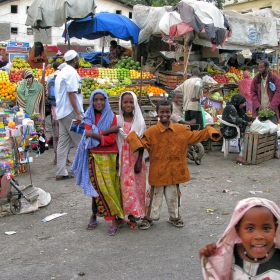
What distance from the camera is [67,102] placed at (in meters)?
6.90

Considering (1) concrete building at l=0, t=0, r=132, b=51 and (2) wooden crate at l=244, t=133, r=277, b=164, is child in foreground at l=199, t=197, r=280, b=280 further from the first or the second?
(1) concrete building at l=0, t=0, r=132, b=51

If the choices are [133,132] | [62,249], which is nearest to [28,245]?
[62,249]

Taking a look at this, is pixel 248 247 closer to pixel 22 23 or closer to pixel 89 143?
pixel 89 143

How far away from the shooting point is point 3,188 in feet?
17.6

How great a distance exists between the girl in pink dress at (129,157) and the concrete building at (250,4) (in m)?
30.5

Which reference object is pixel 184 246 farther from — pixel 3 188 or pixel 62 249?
pixel 3 188

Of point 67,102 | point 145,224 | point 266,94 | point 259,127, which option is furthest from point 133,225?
point 266,94

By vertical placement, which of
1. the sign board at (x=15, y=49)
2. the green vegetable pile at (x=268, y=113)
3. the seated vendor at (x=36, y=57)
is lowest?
the green vegetable pile at (x=268, y=113)

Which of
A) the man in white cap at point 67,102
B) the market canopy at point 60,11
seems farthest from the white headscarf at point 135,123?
the market canopy at point 60,11

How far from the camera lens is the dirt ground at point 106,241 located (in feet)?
12.9

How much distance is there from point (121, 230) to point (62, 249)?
785 mm

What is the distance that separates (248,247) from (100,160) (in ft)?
9.03

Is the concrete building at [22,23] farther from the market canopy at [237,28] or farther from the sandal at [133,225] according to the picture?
the sandal at [133,225]

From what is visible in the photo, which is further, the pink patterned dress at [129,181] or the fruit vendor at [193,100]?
the fruit vendor at [193,100]
